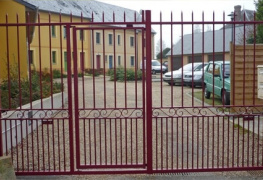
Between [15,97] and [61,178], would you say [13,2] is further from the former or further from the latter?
[61,178]

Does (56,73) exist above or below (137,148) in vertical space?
above

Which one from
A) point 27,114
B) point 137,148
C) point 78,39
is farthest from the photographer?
point 78,39

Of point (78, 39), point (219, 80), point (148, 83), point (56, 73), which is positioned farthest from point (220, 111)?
point (56, 73)

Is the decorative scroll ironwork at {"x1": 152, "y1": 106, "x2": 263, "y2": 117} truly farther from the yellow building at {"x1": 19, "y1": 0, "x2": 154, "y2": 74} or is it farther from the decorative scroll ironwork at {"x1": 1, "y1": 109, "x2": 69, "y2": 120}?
the yellow building at {"x1": 19, "y1": 0, "x2": 154, "y2": 74}

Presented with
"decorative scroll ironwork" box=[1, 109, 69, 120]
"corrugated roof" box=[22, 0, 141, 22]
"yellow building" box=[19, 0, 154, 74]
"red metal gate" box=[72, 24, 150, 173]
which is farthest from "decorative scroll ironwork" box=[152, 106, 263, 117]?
"corrugated roof" box=[22, 0, 141, 22]

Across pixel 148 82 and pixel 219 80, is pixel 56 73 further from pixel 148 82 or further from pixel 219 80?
pixel 148 82

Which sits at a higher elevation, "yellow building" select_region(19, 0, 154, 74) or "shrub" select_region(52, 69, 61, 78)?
"yellow building" select_region(19, 0, 154, 74)

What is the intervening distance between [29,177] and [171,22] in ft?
10.9

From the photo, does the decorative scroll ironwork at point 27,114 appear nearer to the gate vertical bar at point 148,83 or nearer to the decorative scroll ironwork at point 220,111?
the gate vertical bar at point 148,83

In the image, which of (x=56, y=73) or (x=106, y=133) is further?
(x=56, y=73)

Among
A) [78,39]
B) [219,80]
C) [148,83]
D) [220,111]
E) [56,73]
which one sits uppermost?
[78,39]

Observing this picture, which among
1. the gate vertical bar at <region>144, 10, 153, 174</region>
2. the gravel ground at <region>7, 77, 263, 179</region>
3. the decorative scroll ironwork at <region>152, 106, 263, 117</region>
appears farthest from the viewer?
the decorative scroll ironwork at <region>152, 106, 263, 117</region>

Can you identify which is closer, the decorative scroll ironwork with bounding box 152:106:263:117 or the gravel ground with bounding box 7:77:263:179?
the gravel ground with bounding box 7:77:263:179

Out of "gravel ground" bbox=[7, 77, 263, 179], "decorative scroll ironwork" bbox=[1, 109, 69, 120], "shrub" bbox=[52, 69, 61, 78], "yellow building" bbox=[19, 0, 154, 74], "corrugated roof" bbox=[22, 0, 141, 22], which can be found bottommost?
"gravel ground" bbox=[7, 77, 263, 179]
